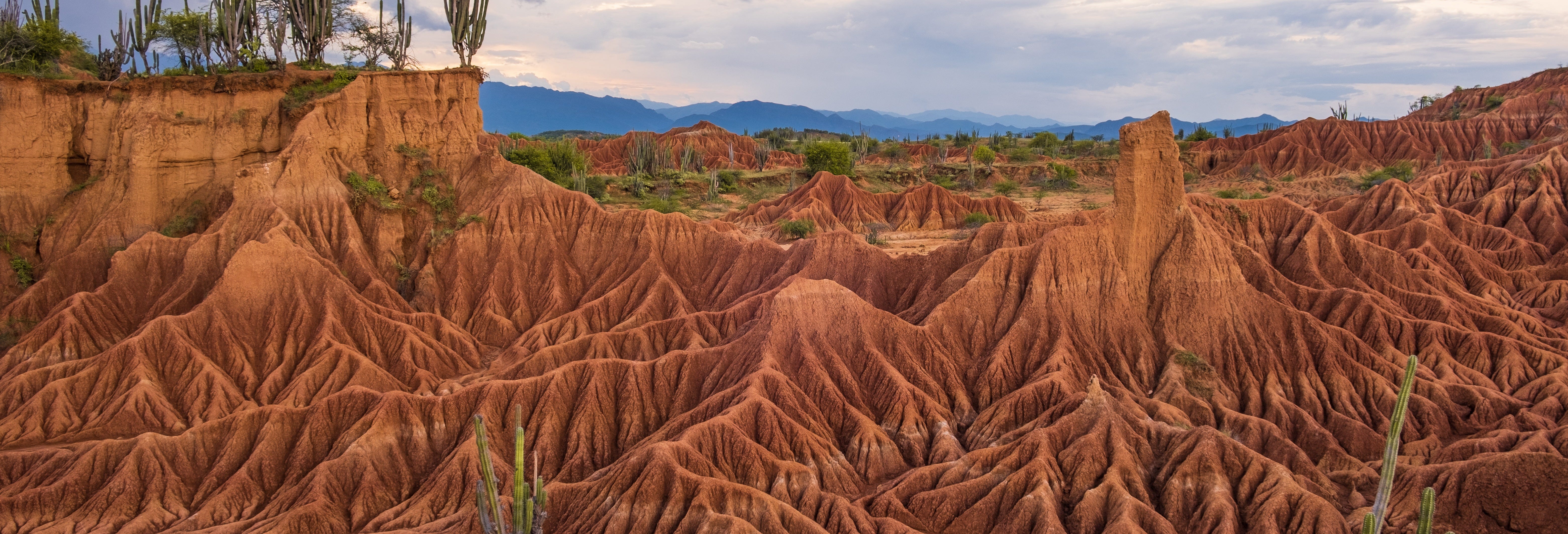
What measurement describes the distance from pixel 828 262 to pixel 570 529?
17.1m

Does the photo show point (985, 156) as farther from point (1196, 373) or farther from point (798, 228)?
point (1196, 373)

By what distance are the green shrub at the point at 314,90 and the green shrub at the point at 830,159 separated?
4634cm

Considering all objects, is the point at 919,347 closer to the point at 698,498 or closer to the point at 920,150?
the point at 698,498

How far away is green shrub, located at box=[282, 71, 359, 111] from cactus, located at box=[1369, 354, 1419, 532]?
36.6m

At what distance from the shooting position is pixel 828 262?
118 feet

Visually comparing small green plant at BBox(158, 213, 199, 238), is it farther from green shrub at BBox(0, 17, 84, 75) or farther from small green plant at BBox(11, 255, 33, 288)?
green shrub at BBox(0, 17, 84, 75)

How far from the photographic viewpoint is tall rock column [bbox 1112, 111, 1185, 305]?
1196 inches

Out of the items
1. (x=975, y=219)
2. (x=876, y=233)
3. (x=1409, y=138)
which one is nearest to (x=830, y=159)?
(x=975, y=219)

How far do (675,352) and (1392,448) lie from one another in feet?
60.3

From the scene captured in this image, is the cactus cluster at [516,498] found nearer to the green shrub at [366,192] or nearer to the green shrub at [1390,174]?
the green shrub at [366,192]

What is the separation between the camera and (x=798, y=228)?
55.8m

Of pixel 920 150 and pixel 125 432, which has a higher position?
pixel 920 150

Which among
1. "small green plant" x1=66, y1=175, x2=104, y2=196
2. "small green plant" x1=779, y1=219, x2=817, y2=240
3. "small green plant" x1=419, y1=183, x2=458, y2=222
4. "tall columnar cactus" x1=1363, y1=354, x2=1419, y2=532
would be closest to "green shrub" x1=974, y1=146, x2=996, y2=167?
"small green plant" x1=779, y1=219, x2=817, y2=240

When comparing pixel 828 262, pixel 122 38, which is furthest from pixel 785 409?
pixel 122 38
